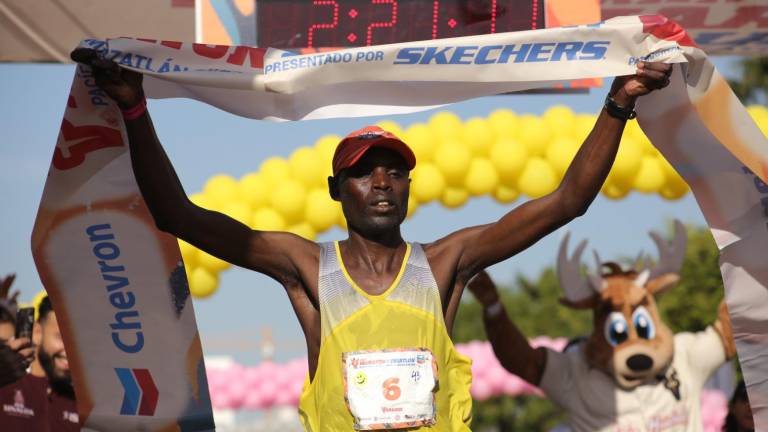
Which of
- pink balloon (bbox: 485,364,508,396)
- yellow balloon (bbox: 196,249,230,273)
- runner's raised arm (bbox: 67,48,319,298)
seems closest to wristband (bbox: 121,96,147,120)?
runner's raised arm (bbox: 67,48,319,298)

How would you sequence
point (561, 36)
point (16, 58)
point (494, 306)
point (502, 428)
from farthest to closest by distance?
point (502, 428), point (16, 58), point (494, 306), point (561, 36)

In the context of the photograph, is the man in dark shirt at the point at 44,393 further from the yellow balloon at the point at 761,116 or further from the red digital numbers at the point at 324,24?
the yellow balloon at the point at 761,116

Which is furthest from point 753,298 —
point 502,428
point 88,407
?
point 502,428

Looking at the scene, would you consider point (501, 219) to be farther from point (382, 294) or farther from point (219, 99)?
point (219, 99)

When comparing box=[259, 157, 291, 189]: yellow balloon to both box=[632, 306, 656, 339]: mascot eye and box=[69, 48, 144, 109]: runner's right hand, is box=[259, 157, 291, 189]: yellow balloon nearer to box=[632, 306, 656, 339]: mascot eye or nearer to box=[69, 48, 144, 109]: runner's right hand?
box=[632, 306, 656, 339]: mascot eye

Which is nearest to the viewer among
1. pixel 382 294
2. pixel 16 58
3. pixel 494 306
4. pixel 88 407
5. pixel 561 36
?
pixel 382 294

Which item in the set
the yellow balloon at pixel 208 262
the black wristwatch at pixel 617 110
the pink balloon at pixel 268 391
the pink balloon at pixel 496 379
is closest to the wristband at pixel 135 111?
the black wristwatch at pixel 617 110

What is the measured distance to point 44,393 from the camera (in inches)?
326

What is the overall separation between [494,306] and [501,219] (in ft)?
12.0

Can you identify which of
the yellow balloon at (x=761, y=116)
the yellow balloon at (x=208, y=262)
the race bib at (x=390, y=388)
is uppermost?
the yellow balloon at (x=761, y=116)

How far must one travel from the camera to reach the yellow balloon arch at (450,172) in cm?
779

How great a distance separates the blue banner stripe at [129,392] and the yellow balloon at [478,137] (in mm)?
3559

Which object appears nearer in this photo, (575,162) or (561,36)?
(575,162)

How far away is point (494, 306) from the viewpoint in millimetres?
7938
